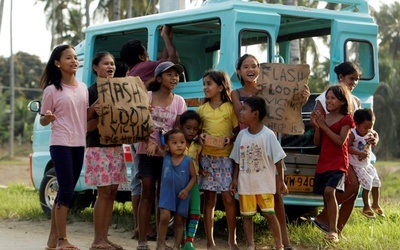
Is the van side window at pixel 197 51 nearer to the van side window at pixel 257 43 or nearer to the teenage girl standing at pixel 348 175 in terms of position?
the van side window at pixel 257 43

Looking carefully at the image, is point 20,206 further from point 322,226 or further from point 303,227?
point 322,226

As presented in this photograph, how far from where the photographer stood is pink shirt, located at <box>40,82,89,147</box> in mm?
7074

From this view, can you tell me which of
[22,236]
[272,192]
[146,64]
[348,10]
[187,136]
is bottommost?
[22,236]

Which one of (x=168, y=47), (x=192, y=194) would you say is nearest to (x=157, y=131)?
(x=192, y=194)

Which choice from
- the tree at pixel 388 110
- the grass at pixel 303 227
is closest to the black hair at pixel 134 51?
the grass at pixel 303 227

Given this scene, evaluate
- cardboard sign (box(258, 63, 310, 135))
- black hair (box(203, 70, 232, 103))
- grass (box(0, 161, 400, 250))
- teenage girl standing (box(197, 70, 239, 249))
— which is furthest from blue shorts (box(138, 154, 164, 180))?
grass (box(0, 161, 400, 250))

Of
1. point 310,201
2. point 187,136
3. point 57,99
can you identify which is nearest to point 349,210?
point 310,201

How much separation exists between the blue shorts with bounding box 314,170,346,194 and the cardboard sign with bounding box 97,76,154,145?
5.47 ft

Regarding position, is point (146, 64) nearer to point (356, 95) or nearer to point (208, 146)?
point (208, 146)

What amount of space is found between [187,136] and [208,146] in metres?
0.20

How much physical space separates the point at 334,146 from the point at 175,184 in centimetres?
→ 153

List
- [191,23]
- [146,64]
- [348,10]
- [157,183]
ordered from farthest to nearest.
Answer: [348,10] → [191,23] → [146,64] → [157,183]

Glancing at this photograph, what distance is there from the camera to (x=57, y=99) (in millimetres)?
7098

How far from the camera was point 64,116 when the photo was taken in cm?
710
